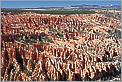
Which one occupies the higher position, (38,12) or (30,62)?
(38,12)

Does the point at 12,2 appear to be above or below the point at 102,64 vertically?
above

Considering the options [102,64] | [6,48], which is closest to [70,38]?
[102,64]

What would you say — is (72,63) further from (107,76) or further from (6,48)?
(6,48)

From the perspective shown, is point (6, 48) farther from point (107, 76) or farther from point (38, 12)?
point (107, 76)

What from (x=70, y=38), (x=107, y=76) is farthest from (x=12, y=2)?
(x=107, y=76)

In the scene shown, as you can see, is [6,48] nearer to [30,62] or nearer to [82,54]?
[30,62]

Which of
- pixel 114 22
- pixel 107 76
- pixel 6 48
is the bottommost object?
pixel 107 76

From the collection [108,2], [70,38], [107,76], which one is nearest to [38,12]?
[70,38]
